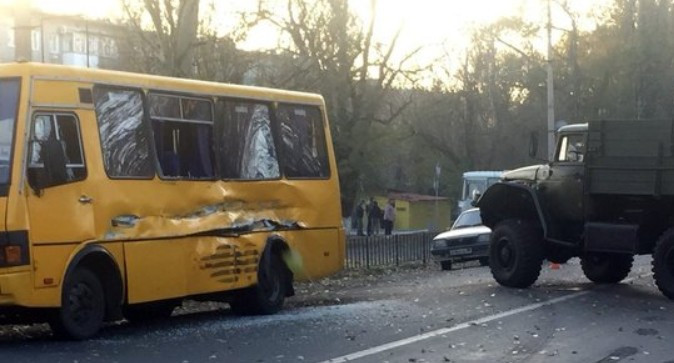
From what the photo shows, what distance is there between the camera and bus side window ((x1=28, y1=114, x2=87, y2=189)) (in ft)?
40.0

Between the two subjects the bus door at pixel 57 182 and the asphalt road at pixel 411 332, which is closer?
the asphalt road at pixel 411 332

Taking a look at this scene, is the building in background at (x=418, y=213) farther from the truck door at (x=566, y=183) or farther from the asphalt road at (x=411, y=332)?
the asphalt road at (x=411, y=332)

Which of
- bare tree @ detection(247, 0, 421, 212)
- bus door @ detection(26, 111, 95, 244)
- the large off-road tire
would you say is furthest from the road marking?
bare tree @ detection(247, 0, 421, 212)

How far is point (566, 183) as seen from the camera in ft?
62.5

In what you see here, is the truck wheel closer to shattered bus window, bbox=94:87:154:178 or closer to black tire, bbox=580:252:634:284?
black tire, bbox=580:252:634:284

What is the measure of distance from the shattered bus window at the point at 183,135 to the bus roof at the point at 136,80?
0.16 m

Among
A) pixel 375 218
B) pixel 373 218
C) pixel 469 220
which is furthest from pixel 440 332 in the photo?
pixel 375 218

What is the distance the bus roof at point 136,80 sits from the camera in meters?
12.4

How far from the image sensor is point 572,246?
1898cm

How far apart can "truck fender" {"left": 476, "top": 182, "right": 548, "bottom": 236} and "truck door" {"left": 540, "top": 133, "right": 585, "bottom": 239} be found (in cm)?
21

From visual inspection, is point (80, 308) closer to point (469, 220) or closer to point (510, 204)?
point (510, 204)

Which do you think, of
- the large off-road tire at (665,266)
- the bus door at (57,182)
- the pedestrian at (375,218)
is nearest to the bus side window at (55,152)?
the bus door at (57,182)

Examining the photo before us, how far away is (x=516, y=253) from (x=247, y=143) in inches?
213

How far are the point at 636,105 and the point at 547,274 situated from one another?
29.2 metres
